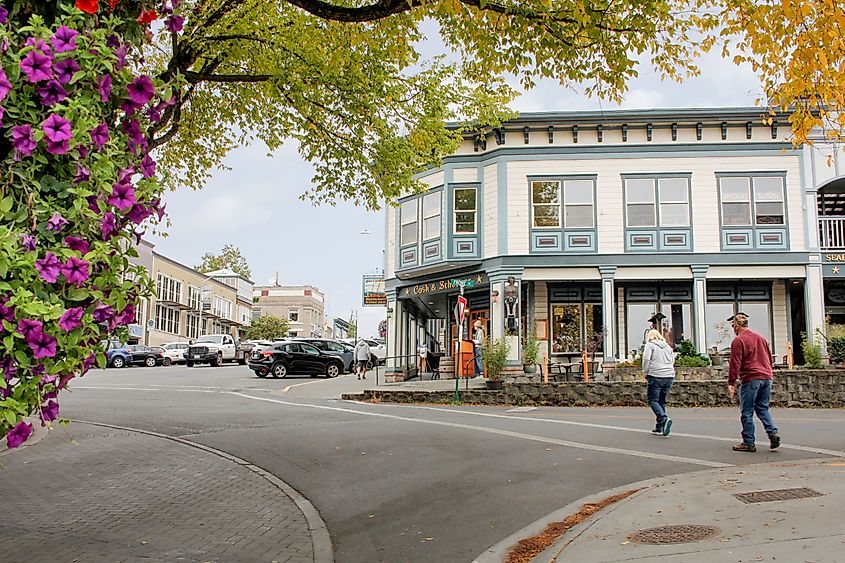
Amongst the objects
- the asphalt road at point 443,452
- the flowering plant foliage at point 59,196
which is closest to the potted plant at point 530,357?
the asphalt road at point 443,452

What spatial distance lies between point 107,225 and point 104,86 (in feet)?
2.11

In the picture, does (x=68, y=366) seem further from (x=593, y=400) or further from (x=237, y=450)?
(x=593, y=400)

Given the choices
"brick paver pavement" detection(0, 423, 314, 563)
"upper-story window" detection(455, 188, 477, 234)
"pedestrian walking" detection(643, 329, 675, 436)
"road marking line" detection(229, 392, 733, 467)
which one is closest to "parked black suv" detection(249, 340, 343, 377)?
"upper-story window" detection(455, 188, 477, 234)

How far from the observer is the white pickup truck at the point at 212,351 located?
43844 millimetres

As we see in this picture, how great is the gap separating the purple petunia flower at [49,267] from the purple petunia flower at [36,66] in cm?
75

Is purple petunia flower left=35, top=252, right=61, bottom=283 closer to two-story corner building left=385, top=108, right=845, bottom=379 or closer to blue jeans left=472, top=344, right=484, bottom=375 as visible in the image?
two-story corner building left=385, top=108, right=845, bottom=379

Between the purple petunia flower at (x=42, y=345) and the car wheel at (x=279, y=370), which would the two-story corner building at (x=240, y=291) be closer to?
the car wheel at (x=279, y=370)

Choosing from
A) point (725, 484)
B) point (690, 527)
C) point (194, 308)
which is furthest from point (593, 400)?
point (194, 308)

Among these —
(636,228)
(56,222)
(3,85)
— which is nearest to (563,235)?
(636,228)

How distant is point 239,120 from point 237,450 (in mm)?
7096

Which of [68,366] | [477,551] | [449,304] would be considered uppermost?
[449,304]

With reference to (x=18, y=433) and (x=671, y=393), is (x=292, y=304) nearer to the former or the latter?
(x=671, y=393)

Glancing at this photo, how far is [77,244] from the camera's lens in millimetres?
3283

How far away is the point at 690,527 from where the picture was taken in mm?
5770
